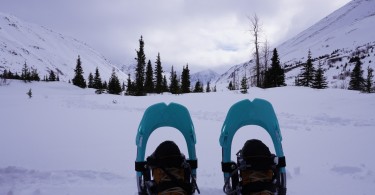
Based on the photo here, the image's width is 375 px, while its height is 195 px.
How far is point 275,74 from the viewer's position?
104 feet

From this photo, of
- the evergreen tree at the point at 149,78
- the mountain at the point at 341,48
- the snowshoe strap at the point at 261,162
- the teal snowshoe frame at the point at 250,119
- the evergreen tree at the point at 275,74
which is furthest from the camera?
the mountain at the point at 341,48

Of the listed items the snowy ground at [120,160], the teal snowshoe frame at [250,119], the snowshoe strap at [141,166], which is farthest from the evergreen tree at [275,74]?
the snowshoe strap at [141,166]

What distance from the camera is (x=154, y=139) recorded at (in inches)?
188

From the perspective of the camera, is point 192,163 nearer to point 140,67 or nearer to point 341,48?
point 140,67

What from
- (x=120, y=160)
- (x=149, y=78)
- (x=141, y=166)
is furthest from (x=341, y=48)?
(x=141, y=166)

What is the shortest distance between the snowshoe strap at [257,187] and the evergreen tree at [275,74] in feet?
101

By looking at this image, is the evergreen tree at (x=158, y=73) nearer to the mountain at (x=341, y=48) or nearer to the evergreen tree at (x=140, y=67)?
the evergreen tree at (x=140, y=67)

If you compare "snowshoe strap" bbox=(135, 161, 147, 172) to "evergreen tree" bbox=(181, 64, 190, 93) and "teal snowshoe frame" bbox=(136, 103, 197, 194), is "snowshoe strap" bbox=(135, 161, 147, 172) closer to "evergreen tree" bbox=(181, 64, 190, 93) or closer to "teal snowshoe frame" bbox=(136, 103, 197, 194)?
"teal snowshoe frame" bbox=(136, 103, 197, 194)

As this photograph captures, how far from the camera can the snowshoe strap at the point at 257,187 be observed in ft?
8.18

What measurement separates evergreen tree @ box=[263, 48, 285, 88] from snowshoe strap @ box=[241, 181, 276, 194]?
30709 mm

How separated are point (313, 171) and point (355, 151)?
131 cm

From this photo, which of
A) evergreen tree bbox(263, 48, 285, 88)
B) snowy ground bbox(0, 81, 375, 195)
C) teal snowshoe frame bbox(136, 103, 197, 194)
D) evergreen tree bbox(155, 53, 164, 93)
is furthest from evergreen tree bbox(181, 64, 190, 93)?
teal snowshoe frame bbox(136, 103, 197, 194)

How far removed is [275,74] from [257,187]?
1237 inches

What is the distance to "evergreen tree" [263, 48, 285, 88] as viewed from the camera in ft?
103
